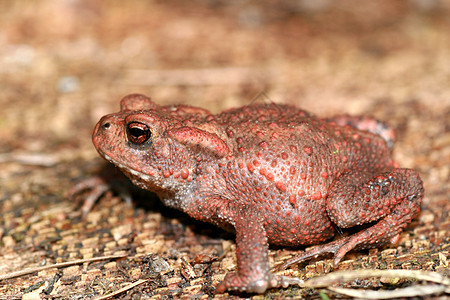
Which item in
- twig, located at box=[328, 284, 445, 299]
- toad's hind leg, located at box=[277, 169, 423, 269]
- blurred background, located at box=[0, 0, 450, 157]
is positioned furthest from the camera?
blurred background, located at box=[0, 0, 450, 157]

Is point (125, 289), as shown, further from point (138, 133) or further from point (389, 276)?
point (389, 276)

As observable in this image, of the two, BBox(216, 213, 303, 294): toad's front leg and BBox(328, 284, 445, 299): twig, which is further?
BBox(216, 213, 303, 294): toad's front leg

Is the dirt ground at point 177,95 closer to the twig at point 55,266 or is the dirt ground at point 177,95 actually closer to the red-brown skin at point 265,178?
the twig at point 55,266

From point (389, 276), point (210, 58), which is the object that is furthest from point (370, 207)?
point (210, 58)

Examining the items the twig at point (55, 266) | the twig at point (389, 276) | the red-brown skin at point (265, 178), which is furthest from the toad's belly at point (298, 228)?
the twig at point (55, 266)

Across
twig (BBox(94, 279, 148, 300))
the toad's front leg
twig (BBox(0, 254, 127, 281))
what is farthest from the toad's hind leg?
twig (BBox(0, 254, 127, 281))

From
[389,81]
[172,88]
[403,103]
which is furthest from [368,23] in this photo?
[172,88]

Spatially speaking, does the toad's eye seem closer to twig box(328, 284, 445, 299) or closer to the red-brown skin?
the red-brown skin

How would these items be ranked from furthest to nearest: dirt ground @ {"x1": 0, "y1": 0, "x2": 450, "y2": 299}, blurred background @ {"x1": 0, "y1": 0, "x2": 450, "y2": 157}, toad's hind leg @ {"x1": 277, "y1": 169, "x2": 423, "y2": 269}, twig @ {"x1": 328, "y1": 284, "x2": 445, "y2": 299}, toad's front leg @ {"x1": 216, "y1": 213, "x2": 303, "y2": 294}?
blurred background @ {"x1": 0, "y1": 0, "x2": 450, "y2": 157} → dirt ground @ {"x1": 0, "y1": 0, "x2": 450, "y2": 299} → toad's hind leg @ {"x1": 277, "y1": 169, "x2": 423, "y2": 269} → toad's front leg @ {"x1": 216, "y1": 213, "x2": 303, "y2": 294} → twig @ {"x1": 328, "y1": 284, "x2": 445, "y2": 299}
